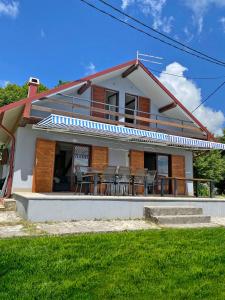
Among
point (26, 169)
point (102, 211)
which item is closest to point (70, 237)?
point (102, 211)

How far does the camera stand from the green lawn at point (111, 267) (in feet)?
16.4

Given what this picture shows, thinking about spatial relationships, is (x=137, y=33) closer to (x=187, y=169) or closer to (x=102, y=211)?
(x=102, y=211)

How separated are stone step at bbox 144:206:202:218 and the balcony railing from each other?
6.25m

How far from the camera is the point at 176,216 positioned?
39.9 feet

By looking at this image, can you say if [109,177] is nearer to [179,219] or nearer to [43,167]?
[43,167]

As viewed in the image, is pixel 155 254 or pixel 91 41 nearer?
pixel 155 254

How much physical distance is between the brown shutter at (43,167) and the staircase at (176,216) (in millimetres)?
6150

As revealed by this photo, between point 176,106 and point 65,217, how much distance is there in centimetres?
1311

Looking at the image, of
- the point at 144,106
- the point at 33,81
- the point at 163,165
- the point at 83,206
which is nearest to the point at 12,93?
the point at 144,106

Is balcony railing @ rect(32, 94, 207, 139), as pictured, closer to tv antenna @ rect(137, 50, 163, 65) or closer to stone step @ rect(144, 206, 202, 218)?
tv antenna @ rect(137, 50, 163, 65)

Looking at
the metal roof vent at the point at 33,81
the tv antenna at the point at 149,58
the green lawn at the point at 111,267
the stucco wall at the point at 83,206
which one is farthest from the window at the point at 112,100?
the green lawn at the point at 111,267

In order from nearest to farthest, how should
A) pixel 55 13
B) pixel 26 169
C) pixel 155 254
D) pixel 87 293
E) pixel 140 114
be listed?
pixel 87 293 < pixel 155 254 < pixel 55 13 < pixel 26 169 < pixel 140 114

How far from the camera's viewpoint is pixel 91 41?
651 inches

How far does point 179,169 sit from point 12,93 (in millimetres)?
33643
